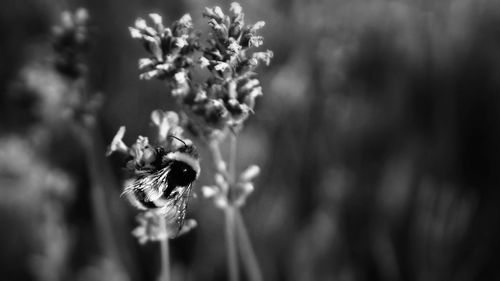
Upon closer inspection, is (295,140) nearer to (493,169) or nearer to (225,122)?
(493,169)

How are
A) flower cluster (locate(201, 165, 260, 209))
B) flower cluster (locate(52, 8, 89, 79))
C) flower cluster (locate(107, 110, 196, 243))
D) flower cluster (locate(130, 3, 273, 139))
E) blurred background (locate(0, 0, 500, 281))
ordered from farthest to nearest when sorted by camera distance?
blurred background (locate(0, 0, 500, 281))
flower cluster (locate(52, 8, 89, 79))
flower cluster (locate(201, 165, 260, 209))
flower cluster (locate(107, 110, 196, 243))
flower cluster (locate(130, 3, 273, 139))

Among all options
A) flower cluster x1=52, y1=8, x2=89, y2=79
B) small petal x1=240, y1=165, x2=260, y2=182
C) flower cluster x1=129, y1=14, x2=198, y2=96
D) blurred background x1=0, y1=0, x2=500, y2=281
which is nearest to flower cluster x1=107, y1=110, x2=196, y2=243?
flower cluster x1=129, y1=14, x2=198, y2=96

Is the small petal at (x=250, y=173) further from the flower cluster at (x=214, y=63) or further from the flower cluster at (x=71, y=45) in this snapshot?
the flower cluster at (x=71, y=45)

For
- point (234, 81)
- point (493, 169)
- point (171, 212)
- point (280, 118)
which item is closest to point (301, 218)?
point (280, 118)

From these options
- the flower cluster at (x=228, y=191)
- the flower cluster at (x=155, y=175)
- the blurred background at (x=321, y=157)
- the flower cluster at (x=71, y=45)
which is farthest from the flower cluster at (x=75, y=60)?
the flower cluster at (x=228, y=191)

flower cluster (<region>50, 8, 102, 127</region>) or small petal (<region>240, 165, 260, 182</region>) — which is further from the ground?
flower cluster (<region>50, 8, 102, 127</region>)

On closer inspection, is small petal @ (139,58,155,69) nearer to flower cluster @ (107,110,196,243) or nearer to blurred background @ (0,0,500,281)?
→ flower cluster @ (107,110,196,243)

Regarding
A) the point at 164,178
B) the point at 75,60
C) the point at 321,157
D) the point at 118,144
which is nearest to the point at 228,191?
the point at 164,178
